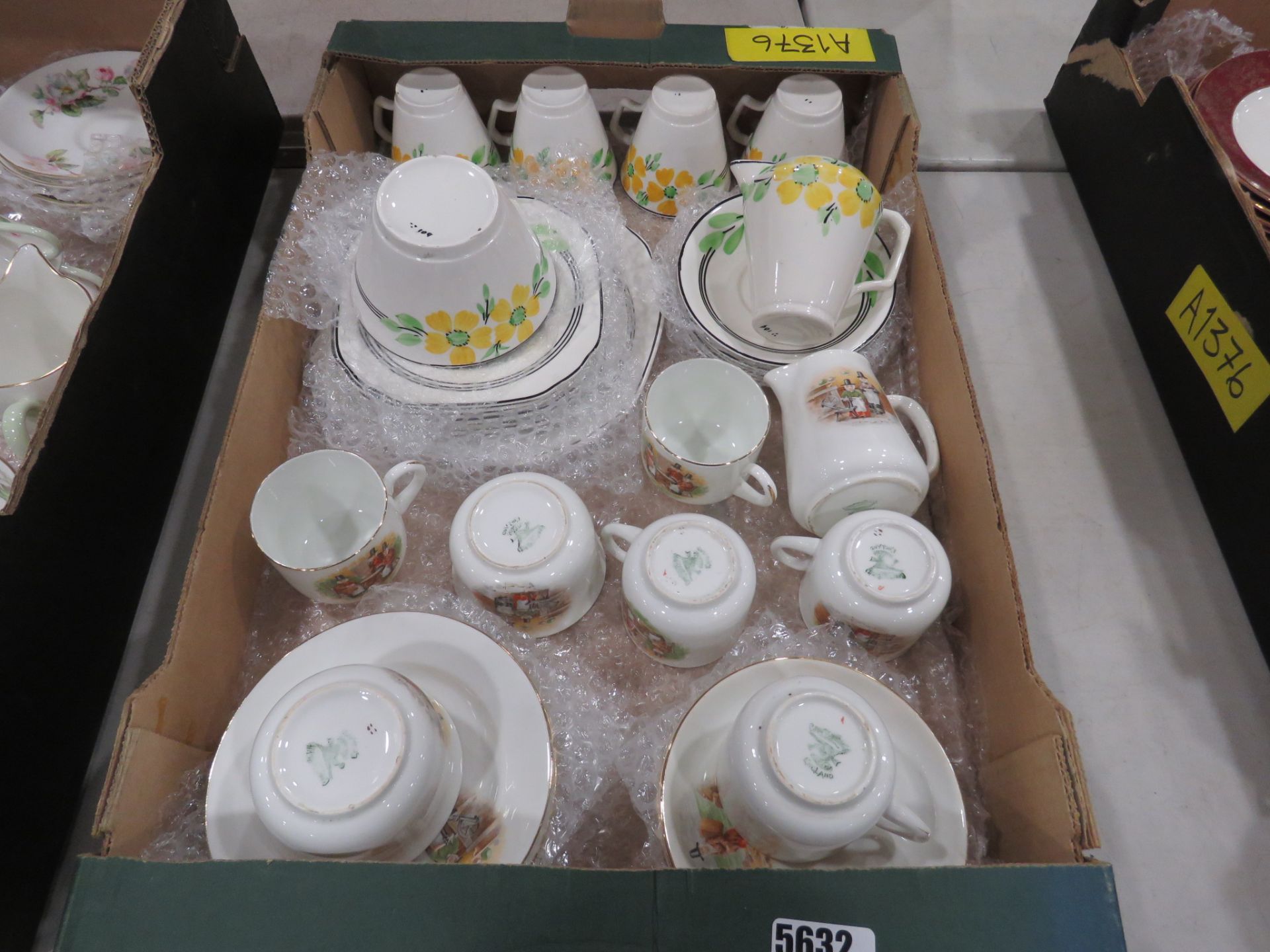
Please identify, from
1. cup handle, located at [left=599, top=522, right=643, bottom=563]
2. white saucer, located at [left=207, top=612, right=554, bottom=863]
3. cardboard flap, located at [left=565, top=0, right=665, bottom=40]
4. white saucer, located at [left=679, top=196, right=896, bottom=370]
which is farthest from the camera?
cardboard flap, located at [left=565, top=0, right=665, bottom=40]

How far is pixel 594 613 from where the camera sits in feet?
2.26

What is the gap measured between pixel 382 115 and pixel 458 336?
1.51 feet

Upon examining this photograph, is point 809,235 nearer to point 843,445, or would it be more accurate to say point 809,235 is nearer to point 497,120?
point 843,445

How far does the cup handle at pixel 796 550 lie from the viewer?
0.64 m

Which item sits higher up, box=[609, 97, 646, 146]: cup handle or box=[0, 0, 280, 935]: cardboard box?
box=[609, 97, 646, 146]: cup handle

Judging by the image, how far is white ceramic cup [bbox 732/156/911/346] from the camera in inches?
28.2

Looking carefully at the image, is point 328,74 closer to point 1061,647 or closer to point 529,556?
point 529,556

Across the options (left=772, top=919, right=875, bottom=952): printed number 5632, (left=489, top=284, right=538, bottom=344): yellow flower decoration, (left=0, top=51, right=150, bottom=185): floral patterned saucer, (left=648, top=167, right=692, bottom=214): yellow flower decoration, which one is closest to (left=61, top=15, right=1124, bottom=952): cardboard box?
(left=772, top=919, right=875, bottom=952): printed number 5632

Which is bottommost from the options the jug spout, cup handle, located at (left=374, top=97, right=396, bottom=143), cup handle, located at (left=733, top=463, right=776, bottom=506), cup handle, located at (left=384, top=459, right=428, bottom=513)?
cup handle, located at (left=384, top=459, right=428, bottom=513)

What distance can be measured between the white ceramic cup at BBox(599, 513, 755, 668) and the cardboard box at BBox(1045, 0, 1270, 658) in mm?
→ 476

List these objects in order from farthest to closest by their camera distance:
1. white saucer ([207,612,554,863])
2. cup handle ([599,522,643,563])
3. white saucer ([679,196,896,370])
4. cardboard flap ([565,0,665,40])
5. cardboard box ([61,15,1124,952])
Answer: cardboard flap ([565,0,665,40])
white saucer ([679,196,896,370])
cup handle ([599,522,643,563])
white saucer ([207,612,554,863])
cardboard box ([61,15,1124,952])

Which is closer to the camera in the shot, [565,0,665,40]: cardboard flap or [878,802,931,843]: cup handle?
[878,802,931,843]: cup handle

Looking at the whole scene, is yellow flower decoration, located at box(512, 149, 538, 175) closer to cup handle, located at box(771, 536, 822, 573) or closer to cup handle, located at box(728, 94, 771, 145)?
cup handle, located at box(728, 94, 771, 145)

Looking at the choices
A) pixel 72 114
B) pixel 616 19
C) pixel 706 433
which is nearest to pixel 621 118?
pixel 616 19
